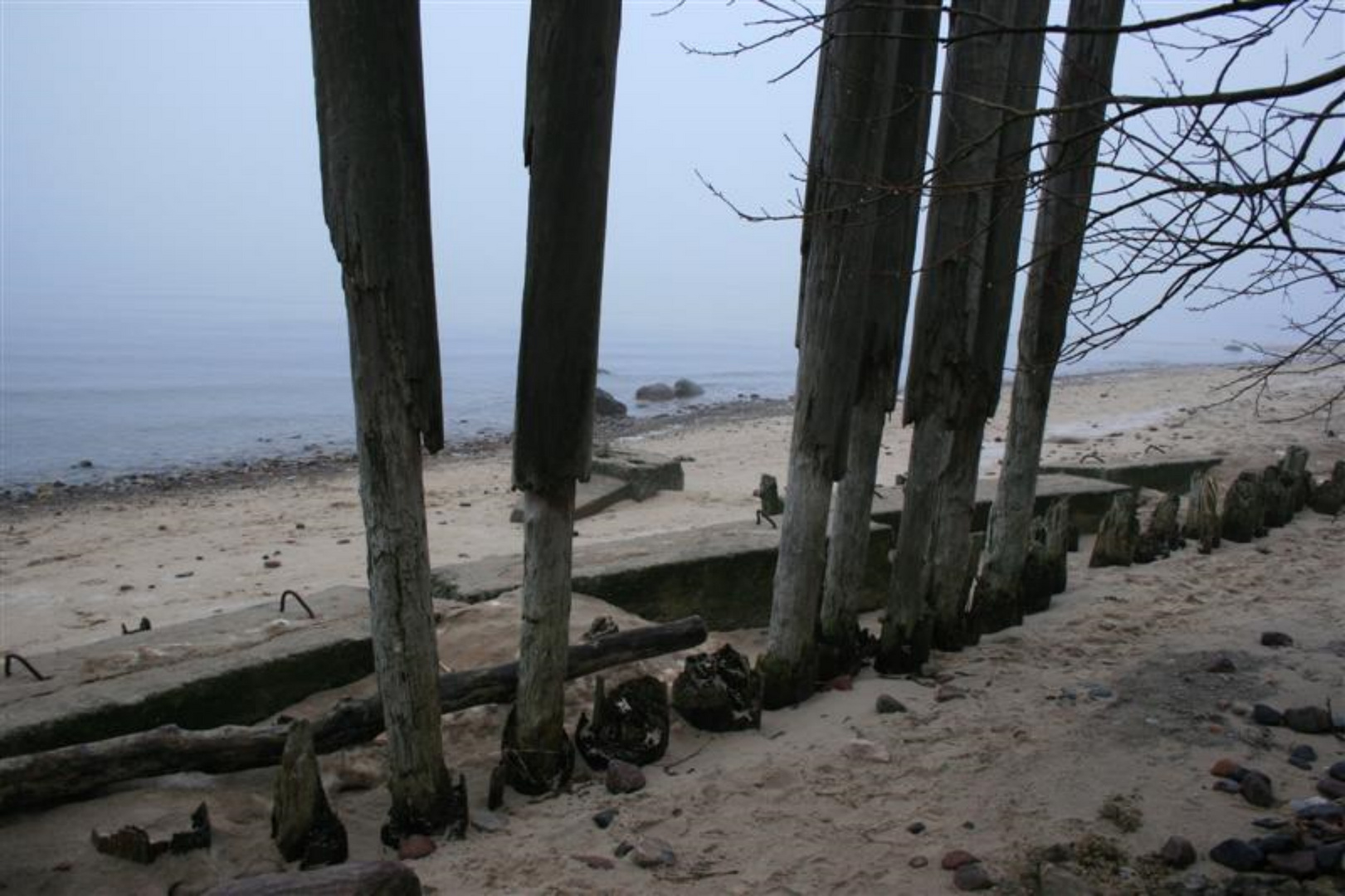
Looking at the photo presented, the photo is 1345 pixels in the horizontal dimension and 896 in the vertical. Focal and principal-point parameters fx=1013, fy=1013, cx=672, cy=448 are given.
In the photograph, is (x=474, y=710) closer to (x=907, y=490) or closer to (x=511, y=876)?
(x=511, y=876)

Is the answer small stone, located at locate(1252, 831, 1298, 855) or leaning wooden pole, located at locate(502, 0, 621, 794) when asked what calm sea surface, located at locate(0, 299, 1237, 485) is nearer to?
leaning wooden pole, located at locate(502, 0, 621, 794)

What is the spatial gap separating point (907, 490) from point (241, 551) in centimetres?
756

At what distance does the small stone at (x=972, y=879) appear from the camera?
10.2 feet

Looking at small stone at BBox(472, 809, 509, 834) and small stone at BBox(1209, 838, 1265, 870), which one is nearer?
small stone at BBox(1209, 838, 1265, 870)

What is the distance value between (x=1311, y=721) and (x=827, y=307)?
2.64 meters

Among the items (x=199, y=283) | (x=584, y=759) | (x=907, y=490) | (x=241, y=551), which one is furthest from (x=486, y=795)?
(x=199, y=283)

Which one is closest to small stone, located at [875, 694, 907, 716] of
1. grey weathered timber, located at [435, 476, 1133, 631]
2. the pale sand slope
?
the pale sand slope

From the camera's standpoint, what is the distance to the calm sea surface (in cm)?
1958

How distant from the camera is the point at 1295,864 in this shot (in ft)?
9.85

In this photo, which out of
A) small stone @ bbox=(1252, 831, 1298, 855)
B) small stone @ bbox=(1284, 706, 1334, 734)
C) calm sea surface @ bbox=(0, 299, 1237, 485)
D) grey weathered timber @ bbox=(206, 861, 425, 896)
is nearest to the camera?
grey weathered timber @ bbox=(206, 861, 425, 896)

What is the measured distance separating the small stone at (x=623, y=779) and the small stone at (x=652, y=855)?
18.0 inches

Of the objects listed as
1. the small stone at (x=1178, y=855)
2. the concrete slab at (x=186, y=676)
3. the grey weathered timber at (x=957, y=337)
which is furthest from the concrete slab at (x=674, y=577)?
the small stone at (x=1178, y=855)

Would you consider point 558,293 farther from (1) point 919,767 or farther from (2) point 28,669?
(2) point 28,669

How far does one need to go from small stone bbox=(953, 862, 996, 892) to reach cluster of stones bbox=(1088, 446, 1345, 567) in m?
4.63
